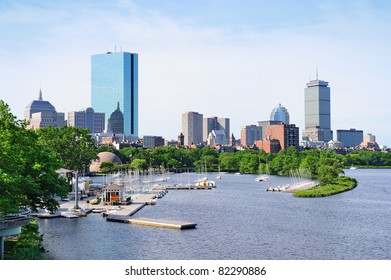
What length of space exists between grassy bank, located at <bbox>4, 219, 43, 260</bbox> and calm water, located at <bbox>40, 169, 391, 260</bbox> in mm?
1053

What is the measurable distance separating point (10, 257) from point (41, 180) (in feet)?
19.0

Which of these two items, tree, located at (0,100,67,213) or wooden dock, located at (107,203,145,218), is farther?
wooden dock, located at (107,203,145,218)

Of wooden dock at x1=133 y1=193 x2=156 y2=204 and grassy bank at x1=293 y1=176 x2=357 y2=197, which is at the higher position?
grassy bank at x1=293 y1=176 x2=357 y2=197

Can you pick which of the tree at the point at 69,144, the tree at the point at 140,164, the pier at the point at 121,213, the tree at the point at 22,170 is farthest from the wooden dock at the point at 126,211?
the tree at the point at 140,164

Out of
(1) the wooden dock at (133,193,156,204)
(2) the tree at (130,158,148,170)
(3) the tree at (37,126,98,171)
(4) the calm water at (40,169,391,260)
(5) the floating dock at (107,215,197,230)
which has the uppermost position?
(3) the tree at (37,126,98,171)

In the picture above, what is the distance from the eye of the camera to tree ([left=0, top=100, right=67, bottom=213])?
77.4 feet

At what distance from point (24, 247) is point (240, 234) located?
46.0 ft

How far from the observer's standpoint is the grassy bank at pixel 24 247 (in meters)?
25.1

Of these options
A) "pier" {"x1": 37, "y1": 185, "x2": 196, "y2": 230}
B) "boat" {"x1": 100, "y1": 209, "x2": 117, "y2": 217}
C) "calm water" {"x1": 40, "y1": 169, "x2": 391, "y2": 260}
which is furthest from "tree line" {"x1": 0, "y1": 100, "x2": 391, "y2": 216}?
"boat" {"x1": 100, "y1": 209, "x2": 117, "y2": 217}

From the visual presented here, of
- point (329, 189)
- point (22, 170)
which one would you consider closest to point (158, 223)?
Answer: point (22, 170)

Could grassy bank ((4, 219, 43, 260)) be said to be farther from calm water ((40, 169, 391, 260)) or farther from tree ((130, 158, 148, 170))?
tree ((130, 158, 148, 170))

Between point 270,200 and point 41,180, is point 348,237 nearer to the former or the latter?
point 41,180

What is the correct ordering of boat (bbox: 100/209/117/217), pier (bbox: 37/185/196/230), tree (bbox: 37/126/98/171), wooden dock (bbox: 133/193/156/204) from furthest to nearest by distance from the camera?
tree (bbox: 37/126/98/171) < wooden dock (bbox: 133/193/156/204) < boat (bbox: 100/209/117/217) < pier (bbox: 37/185/196/230)
